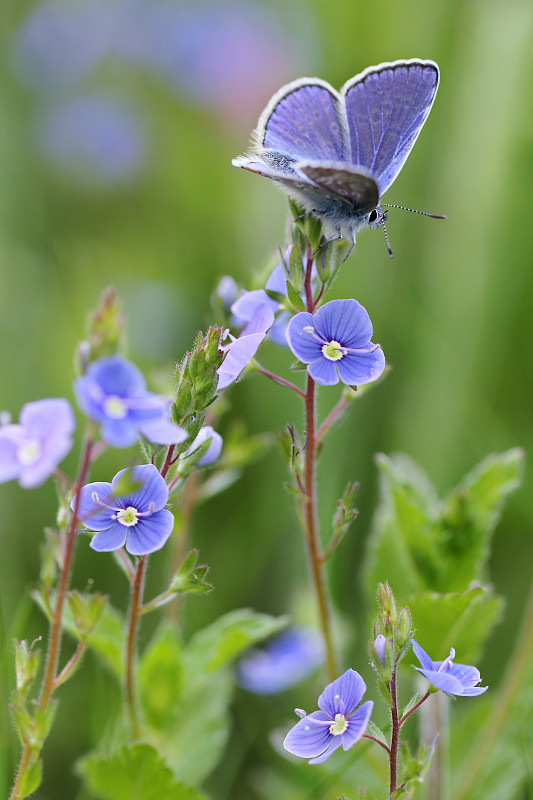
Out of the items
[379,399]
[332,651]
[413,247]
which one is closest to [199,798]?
[332,651]

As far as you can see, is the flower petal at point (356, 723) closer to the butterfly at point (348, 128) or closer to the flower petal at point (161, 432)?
the flower petal at point (161, 432)

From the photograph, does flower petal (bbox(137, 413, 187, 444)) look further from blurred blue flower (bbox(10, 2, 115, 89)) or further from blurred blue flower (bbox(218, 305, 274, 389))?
blurred blue flower (bbox(10, 2, 115, 89))

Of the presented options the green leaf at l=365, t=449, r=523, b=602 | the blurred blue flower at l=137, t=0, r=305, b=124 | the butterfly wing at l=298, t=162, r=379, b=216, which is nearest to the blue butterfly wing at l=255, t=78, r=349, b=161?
the butterfly wing at l=298, t=162, r=379, b=216

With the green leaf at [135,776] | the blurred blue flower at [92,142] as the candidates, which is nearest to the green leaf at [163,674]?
the green leaf at [135,776]

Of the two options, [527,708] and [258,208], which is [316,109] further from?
[258,208]

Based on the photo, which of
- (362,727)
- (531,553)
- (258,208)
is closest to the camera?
(362,727)

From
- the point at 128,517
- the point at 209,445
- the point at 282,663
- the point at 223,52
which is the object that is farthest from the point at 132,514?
the point at 223,52
